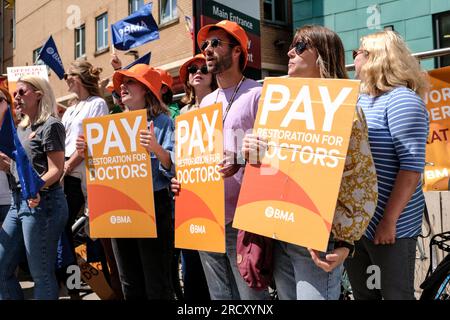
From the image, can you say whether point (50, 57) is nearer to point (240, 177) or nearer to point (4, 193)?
point (4, 193)

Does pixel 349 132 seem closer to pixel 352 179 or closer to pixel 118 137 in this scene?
pixel 352 179

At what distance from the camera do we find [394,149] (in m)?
2.66

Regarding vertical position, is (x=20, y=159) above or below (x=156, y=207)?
above

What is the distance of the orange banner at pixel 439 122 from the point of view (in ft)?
14.0

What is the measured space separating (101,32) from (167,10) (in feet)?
12.7

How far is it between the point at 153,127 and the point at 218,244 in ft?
3.26

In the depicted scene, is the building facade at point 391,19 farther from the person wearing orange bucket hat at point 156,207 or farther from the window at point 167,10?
the person wearing orange bucket hat at point 156,207

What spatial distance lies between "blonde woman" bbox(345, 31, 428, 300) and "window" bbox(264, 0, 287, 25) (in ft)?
43.9

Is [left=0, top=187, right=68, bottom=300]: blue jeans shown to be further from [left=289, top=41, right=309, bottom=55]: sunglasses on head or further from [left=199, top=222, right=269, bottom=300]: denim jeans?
[left=289, top=41, right=309, bottom=55]: sunglasses on head

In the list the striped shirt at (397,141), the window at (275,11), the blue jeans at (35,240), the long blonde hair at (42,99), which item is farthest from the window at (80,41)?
the striped shirt at (397,141)

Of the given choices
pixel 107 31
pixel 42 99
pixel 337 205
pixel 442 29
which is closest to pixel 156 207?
pixel 42 99

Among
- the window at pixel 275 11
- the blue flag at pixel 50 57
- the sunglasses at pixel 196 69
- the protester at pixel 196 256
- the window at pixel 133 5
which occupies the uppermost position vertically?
the window at pixel 133 5

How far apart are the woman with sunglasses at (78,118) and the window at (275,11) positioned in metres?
11.6

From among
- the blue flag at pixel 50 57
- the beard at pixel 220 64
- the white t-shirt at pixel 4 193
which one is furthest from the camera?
the blue flag at pixel 50 57
